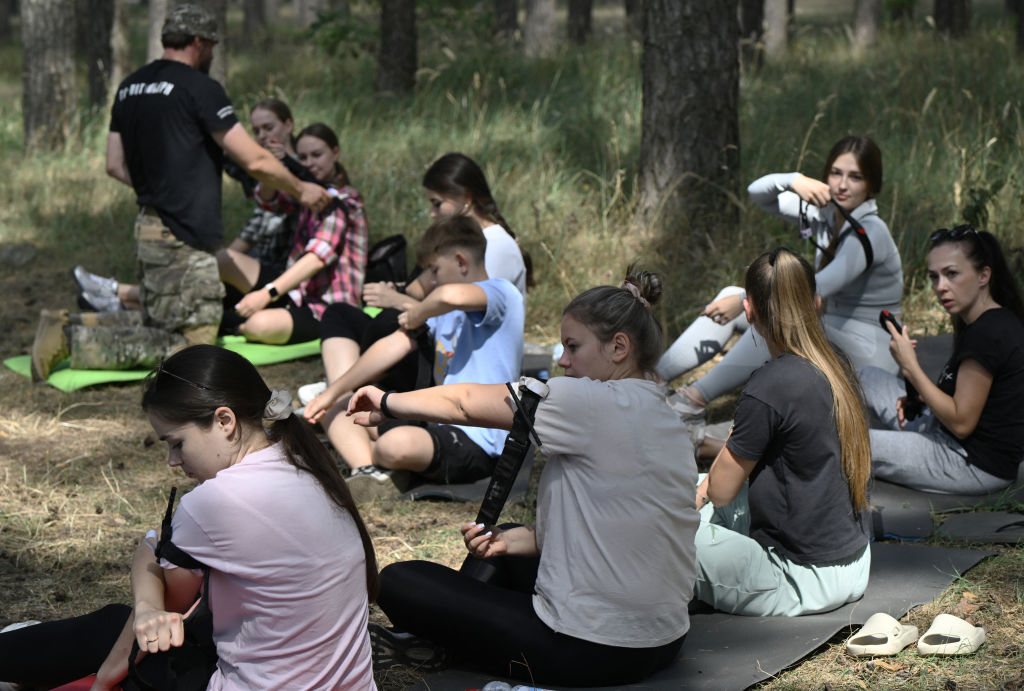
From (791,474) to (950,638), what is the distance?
2.03 feet

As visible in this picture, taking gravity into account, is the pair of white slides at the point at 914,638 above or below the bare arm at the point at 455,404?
below

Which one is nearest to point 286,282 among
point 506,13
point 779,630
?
point 779,630

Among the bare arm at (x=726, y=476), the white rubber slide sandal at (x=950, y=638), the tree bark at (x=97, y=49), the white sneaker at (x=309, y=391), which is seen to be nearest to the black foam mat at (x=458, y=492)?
the white sneaker at (x=309, y=391)

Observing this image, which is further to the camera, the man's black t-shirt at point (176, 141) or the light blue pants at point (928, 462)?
the man's black t-shirt at point (176, 141)

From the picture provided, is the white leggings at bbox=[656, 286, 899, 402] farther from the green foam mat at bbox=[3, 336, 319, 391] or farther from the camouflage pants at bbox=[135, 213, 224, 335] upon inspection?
the camouflage pants at bbox=[135, 213, 224, 335]

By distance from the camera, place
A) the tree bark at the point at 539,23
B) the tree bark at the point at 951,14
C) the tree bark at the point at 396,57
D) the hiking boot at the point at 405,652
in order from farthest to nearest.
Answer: the tree bark at the point at 539,23, the tree bark at the point at 951,14, the tree bark at the point at 396,57, the hiking boot at the point at 405,652

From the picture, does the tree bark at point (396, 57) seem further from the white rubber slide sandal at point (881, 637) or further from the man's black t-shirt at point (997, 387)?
the white rubber slide sandal at point (881, 637)

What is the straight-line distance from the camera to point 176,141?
559 centimetres

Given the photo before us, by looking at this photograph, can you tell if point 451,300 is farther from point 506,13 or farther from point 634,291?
point 506,13

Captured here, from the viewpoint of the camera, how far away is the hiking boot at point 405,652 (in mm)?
3008

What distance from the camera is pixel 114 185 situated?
29.0 ft

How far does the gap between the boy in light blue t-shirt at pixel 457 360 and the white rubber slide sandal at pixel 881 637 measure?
1.70 meters

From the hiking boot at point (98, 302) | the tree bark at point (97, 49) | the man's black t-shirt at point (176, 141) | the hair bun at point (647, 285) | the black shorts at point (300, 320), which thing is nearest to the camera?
the hair bun at point (647, 285)

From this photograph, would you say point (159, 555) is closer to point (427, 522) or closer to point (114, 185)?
point (427, 522)
